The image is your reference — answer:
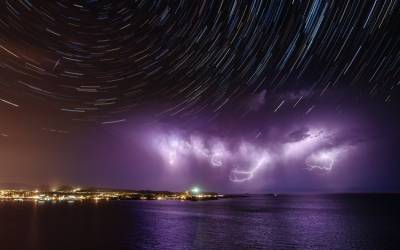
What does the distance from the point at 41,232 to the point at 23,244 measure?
49.8 ft

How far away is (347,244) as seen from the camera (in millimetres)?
56969

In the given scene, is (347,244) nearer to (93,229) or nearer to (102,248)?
(102,248)

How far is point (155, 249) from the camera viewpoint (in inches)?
2005

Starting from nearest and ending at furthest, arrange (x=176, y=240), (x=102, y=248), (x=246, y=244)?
(x=102, y=248), (x=246, y=244), (x=176, y=240)

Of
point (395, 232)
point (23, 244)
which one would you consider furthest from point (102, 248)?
point (395, 232)

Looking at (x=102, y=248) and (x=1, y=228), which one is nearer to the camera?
(x=102, y=248)

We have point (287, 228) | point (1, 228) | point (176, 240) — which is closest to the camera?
point (176, 240)

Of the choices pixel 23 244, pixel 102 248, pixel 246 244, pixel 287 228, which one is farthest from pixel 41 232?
pixel 287 228

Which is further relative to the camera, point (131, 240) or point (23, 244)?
point (131, 240)

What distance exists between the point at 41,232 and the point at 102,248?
70.8ft

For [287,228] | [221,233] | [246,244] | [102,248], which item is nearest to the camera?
[102,248]

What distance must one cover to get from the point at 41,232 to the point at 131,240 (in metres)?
18.6

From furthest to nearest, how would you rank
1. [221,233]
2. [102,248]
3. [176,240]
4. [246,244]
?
[221,233] → [176,240] → [246,244] → [102,248]

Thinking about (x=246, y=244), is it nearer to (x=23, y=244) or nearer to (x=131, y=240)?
(x=131, y=240)
